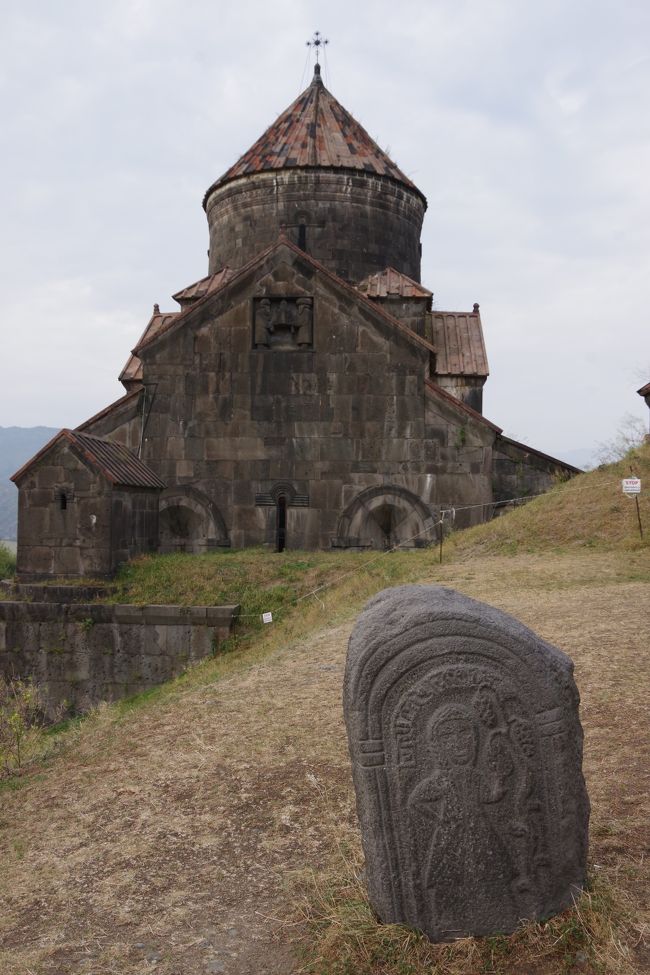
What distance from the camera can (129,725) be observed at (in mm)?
6328

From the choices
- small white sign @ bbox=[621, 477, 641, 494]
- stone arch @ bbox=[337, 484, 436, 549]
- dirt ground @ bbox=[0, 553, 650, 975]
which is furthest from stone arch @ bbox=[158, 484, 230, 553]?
dirt ground @ bbox=[0, 553, 650, 975]

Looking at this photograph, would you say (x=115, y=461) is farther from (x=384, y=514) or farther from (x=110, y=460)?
(x=384, y=514)

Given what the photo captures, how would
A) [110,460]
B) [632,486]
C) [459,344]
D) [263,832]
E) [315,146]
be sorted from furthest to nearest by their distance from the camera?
[315,146] < [459,344] < [110,460] < [632,486] < [263,832]

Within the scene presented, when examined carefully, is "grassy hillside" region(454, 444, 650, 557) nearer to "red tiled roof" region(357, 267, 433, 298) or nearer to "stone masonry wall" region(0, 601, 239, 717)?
"stone masonry wall" region(0, 601, 239, 717)

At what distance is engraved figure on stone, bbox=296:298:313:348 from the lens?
43.4 ft

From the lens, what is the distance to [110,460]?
39.1 feet

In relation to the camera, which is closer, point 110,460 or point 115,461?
point 110,460

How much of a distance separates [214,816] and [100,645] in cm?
620

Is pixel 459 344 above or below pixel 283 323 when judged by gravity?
above

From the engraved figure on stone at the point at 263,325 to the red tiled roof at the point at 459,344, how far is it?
11.3 ft

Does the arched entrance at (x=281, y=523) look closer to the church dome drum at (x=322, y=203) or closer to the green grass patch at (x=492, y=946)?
the church dome drum at (x=322, y=203)

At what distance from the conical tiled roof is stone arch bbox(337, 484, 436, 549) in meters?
6.42

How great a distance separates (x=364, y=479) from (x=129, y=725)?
288 inches

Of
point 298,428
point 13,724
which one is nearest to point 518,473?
point 298,428
